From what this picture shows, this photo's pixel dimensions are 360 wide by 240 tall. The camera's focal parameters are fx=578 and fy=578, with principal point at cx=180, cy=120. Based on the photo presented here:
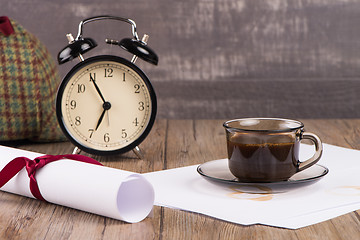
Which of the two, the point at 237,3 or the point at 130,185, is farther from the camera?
the point at 237,3

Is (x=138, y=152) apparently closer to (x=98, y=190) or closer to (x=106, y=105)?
(x=106, y=105)

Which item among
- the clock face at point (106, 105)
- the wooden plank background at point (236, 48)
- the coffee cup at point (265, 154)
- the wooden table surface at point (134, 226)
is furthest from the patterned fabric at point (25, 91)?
the coffee cup at point (265, 154)

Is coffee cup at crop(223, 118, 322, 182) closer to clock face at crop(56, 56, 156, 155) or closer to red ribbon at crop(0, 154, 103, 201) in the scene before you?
red ribbon at crop(0, 154, 103, 201)

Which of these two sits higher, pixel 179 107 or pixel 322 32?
pixel 322 32

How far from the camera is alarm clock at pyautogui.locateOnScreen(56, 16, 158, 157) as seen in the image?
55.8 inches

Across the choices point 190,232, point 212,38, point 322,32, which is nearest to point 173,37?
point 212,38

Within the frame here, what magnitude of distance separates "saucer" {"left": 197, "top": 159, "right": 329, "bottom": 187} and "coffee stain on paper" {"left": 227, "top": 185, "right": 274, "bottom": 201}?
0.7 inches

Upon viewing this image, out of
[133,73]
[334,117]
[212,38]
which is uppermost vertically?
[133,73]

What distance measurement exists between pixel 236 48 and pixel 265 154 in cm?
121

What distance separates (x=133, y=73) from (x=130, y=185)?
1.71 ft

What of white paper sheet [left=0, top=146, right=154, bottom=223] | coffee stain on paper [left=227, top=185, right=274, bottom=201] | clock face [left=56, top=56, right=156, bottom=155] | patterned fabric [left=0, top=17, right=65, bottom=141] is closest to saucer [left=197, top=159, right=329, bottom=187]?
coffee stain on paper [left=227, top=185, right=274, bottom=201]

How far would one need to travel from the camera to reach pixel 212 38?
2.21m

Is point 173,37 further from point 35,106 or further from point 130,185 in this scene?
point 130,185

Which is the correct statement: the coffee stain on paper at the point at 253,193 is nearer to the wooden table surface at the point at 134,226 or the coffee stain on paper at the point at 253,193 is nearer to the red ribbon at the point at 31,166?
the wooden table surface at the point at 134,226
